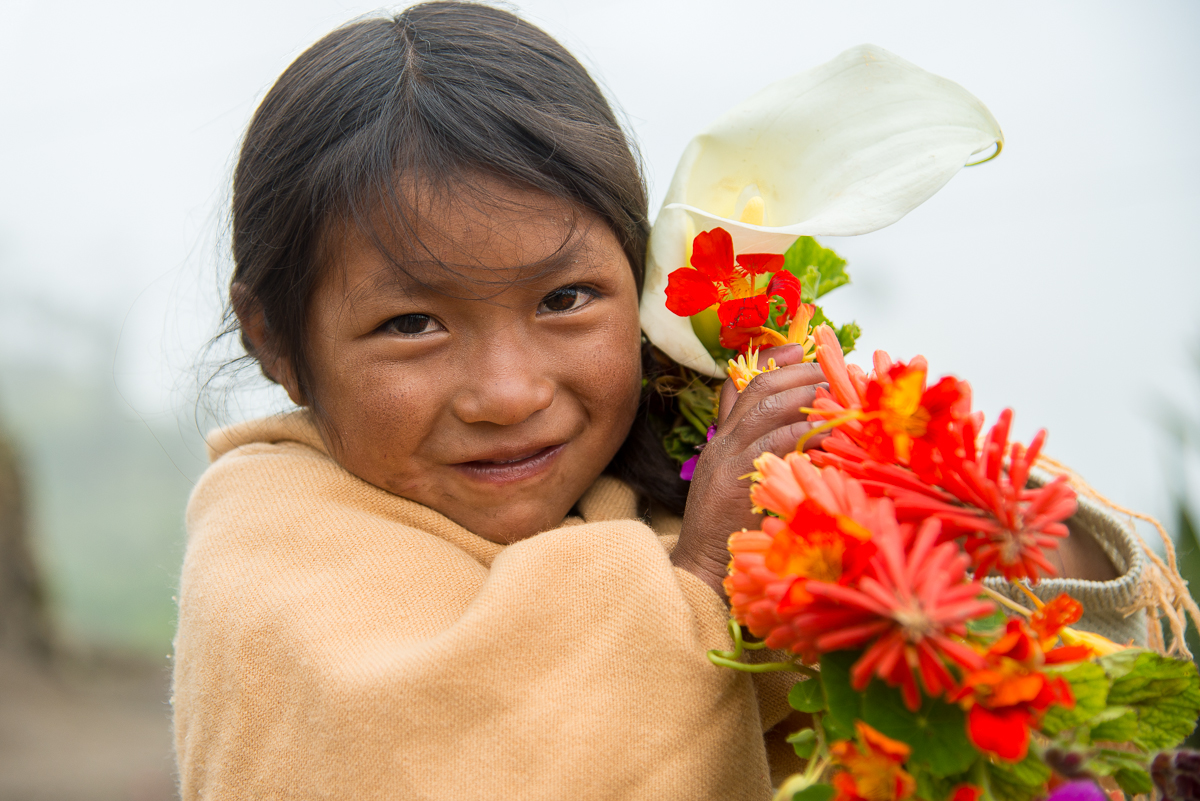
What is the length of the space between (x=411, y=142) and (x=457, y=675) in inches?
29.1

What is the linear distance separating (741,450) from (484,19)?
0.90m

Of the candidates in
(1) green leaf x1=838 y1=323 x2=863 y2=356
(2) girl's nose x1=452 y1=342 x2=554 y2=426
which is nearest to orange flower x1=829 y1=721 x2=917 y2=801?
(2) girl's nose x1=452 y1=342 x2=554 y2=426

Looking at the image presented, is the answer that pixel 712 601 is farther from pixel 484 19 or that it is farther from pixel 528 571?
pixel 484 19

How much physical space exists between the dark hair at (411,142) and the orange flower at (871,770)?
33.1 inches

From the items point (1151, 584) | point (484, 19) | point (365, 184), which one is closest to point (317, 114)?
point (365, 184)

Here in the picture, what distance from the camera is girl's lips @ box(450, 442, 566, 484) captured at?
1.26 m

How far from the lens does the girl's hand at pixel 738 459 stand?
3.14 feet

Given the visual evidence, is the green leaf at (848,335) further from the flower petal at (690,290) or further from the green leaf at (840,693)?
the green leaf at (840,693)

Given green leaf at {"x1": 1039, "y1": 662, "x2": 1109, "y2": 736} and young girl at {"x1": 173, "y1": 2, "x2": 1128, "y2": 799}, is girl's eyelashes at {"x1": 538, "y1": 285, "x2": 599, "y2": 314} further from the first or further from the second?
green leaf at {"x1": 1039, "y1": 662, "x2": 1109, "y2": 736}

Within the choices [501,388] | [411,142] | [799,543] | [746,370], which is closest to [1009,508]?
[799,543]

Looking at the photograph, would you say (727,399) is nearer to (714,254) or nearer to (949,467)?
(714,254)

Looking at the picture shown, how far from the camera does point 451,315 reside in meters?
1.16

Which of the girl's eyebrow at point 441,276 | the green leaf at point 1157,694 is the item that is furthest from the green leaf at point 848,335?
the green leaf at point 1157,694

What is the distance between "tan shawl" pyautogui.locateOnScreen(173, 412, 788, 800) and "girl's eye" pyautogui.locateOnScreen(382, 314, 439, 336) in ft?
0.92
